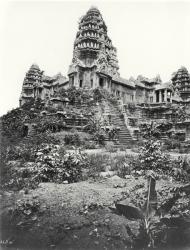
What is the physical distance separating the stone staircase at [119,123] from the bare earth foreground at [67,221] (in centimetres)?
1580

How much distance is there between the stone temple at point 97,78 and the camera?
3703 centimetres

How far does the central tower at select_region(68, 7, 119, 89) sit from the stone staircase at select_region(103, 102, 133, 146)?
740 centimetres

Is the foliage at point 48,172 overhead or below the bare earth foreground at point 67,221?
overhead

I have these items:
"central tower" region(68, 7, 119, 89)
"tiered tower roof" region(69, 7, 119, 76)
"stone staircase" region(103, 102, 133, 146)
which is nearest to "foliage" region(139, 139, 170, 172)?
"stone staircase" region(103, 102, 133, 146)

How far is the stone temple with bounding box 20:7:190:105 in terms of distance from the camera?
37.0 metres

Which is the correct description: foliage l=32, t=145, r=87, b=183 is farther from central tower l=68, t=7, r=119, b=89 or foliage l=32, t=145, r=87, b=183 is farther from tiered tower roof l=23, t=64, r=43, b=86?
tiered tower roof l=23, t=64, r=43, b=86

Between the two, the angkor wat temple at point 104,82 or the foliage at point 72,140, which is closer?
the foliage at point 72,140

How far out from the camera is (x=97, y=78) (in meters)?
36.3

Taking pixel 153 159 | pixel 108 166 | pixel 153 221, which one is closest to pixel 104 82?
pixel 108 166

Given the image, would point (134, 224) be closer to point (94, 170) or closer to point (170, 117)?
point (94, 170)

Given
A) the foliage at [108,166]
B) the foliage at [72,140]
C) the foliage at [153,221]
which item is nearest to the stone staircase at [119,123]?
the foliage at [72,140]

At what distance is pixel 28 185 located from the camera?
29.6 feet

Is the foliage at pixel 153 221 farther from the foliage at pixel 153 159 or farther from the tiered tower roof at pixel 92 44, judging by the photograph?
the tiered tower roof at pixel 92 44

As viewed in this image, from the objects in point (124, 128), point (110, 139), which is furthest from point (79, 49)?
point (110, 139)
